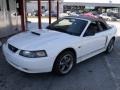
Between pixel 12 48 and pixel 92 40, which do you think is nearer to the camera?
pixel 12 48

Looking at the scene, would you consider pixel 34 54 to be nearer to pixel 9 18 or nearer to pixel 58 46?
pixel 58 46

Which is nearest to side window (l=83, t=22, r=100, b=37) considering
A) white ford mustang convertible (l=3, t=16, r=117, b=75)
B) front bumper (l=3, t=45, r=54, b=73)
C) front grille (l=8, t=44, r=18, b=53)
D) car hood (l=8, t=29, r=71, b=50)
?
white ford mustang convertible (l=3, t=16, r=117, b=75)

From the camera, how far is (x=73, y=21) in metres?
5.70

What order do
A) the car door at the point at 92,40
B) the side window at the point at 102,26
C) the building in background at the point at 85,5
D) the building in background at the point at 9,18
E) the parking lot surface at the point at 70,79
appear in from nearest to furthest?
1. the parking lot surface at the point at 70,79
2. the car door at the point at 92,40
3. the side window at the point at 102,26
4. the building in background at the point at 9,18
5. the building in background at the point at 85,5

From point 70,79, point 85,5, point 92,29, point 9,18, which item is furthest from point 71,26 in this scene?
point 85,5

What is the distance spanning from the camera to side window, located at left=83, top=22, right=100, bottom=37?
5384mm

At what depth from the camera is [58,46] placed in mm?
4492

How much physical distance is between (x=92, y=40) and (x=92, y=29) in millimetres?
385

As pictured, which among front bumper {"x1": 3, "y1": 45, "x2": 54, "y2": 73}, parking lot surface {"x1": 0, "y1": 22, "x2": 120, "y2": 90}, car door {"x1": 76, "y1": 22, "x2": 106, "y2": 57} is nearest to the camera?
front bumper {"x1": 3, "y1": 45, "x2": 54, "y2": 73}

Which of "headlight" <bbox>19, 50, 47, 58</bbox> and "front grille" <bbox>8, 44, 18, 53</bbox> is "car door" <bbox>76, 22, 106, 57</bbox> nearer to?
"headlight" <bbox>19, 50, 47, 58</bbox>

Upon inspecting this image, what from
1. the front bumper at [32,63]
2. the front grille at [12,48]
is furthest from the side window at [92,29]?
the front grille at [12,48]

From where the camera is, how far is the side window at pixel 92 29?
5384 millimetres

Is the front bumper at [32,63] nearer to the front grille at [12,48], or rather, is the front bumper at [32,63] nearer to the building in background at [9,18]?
the front grille at [12,48]

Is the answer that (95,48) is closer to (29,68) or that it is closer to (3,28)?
(29,68)
